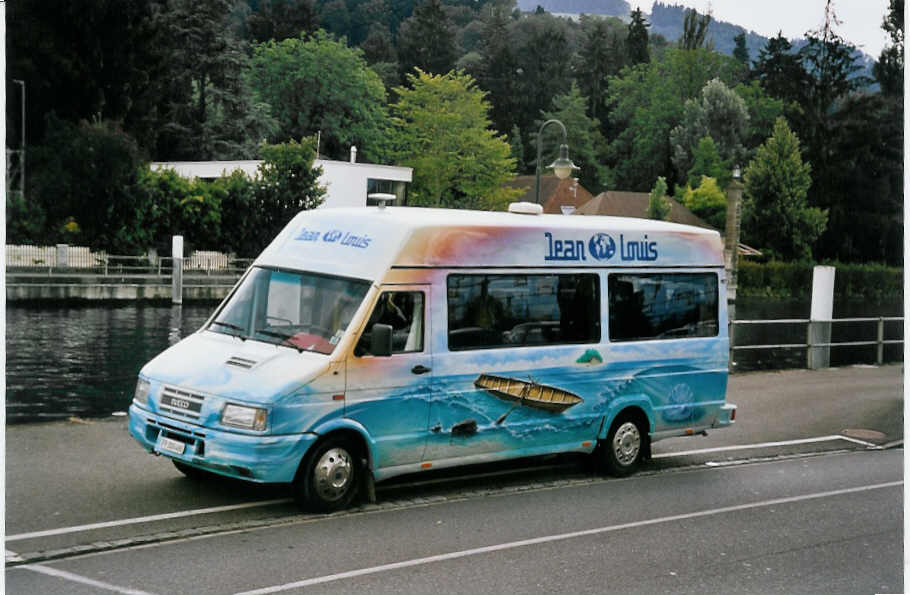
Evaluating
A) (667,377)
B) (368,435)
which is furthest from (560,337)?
(368,435)

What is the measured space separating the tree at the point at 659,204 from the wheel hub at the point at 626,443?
60.1 metres

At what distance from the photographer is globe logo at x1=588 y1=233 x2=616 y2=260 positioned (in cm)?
1211

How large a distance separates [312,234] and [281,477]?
239 cm

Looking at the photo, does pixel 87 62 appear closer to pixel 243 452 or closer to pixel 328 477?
pixel 328 477

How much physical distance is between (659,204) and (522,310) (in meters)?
62.7

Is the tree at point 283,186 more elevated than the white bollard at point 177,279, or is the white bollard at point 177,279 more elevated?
the tree at point 283,186

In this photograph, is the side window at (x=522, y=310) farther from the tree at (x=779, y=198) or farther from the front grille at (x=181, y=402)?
the tree at (x=779, y=198)

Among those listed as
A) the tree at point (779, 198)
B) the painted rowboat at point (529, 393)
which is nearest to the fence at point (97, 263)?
the tree at point (779, 198)

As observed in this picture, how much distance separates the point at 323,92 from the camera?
83.5m

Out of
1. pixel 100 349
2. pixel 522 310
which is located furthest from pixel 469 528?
pixel 100 349

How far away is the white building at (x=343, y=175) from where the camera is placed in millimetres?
65250

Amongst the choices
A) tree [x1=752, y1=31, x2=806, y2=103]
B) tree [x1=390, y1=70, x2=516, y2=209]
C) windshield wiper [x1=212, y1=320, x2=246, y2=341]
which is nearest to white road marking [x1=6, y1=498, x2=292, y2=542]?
windshield wiper [x1=212, y1=320, x2=246, y2=341]

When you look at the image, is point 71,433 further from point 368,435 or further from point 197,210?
point 197,210

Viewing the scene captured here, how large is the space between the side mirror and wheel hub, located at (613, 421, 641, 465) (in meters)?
3.34
